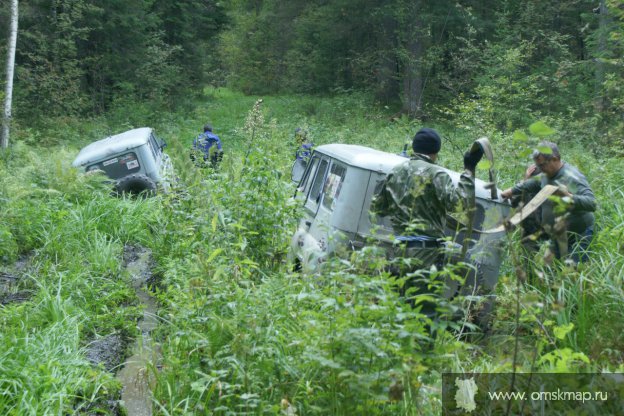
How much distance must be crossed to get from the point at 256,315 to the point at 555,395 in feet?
6.51

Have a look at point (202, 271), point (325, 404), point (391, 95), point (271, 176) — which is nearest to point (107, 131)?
point (391, 95)

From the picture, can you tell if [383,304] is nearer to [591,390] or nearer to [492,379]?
[492,379]

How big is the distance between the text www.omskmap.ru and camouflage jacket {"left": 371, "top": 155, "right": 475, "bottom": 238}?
1494mm

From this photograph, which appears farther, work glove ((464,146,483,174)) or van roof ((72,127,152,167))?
van roof ((72,127,152,167))

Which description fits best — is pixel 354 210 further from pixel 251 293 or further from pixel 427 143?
pixel 251 293

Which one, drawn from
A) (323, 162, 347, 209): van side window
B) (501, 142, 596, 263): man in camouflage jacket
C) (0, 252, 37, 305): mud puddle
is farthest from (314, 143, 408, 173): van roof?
(0, 252, 37, 305): mud puddle

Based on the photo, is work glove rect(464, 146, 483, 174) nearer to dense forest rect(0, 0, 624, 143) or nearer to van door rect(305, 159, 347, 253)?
van door rect(305, 159, 347, 253)

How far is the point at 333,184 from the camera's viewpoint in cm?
714

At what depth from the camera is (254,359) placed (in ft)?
15.0

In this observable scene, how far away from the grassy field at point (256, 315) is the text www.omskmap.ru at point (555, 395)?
143 millimetres

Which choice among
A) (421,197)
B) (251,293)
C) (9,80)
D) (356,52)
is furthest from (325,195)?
(356,52)

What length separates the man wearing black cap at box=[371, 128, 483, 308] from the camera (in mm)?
5215

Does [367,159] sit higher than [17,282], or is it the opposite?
[367,159]

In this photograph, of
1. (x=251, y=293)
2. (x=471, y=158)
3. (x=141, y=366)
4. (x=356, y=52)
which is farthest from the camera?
(x=356, y=52)
